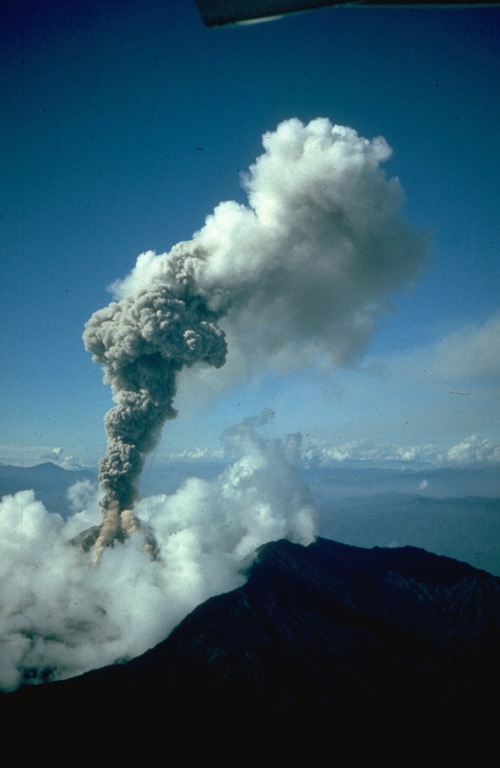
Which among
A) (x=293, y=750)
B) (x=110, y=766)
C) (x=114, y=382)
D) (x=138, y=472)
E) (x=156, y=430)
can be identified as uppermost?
(x=114, y=382)

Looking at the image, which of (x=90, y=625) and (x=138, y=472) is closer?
(x=138, y=472)

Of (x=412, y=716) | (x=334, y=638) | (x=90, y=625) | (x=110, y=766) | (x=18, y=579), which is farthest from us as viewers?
(x=18, y=579)

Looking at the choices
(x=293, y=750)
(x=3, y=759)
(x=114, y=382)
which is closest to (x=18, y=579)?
(x=3, y=759)

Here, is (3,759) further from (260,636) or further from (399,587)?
(399,587)

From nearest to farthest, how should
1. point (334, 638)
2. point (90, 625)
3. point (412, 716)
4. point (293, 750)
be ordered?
1. point (293, 750)
2. point (412, 716)
3. point (334, 638)
4. point (90, 625)

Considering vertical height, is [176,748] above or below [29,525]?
below

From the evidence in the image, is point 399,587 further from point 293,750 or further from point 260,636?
point 293,750
